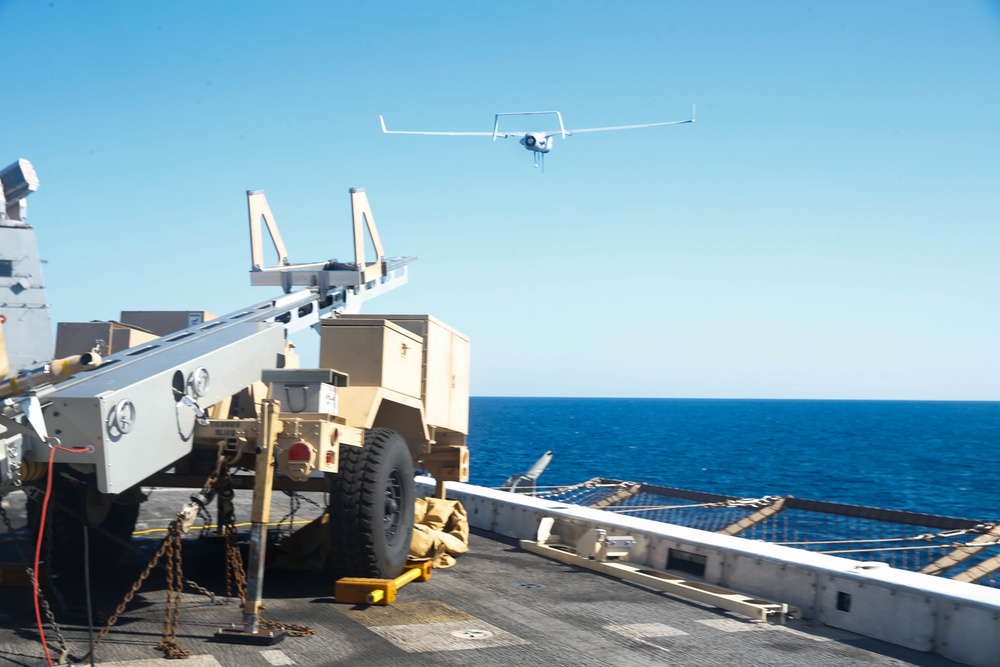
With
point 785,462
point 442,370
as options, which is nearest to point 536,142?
point 785,462

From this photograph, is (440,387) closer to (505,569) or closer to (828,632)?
(505,569)

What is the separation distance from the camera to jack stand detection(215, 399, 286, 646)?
21.5 feet

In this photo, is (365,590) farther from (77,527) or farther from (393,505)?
(77,527)

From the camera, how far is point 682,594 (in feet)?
28.0

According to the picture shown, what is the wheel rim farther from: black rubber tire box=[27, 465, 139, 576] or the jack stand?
black rubber tire box=[27, 465, 139, 576]

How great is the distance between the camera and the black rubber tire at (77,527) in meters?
8.20

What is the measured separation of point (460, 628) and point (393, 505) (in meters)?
1.65

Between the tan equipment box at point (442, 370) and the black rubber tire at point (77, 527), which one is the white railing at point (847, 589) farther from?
the black rubber tire at point (77, 527)

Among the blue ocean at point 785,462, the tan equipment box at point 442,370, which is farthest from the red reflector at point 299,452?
the blue ocean at point 785,462

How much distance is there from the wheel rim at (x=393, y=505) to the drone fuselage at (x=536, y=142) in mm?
34418

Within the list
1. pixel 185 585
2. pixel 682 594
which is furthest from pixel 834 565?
pixel 185 585

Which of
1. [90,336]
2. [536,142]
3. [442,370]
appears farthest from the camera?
[536,142]

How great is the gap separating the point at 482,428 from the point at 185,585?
89.0 meters

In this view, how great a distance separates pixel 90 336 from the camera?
8391mm
